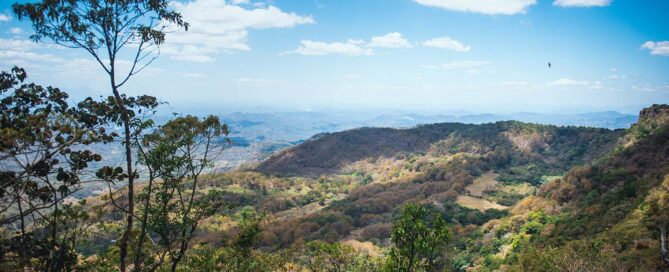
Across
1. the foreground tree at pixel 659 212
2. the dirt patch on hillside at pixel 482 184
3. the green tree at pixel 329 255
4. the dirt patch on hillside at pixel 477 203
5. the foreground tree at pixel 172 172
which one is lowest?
the dirt patch on hillside at pixel 477 203

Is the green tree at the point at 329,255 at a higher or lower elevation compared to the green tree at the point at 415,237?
lower

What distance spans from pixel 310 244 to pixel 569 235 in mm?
32263

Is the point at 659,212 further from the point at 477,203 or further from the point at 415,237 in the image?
the point at 477,203

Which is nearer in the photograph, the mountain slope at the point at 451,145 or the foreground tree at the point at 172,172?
the foreground tree at the point at 172,172

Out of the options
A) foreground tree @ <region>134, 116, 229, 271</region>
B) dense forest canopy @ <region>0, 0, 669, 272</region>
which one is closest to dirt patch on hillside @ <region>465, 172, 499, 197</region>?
dense forest canopy @ <region>0, 0, 669, 272</region>

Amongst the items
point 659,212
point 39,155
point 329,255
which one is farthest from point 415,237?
point 659,212

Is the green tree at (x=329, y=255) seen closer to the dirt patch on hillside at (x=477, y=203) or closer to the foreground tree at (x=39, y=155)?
the foreground tree at (x=39, y=155)

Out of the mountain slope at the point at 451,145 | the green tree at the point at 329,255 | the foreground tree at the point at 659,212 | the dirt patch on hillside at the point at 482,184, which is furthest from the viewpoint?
the mountain slope at the point at 451,145

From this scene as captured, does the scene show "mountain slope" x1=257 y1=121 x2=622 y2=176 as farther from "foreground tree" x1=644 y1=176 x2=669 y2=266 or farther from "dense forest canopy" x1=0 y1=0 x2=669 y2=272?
"foreground tree" x1=644 y1=176 x2=669 y2=266

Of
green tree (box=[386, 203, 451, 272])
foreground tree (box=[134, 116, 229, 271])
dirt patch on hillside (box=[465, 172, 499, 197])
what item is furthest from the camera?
dirt patch on hillside (box=[465, 172, 499, 197])

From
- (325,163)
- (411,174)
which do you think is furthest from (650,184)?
(325,163)

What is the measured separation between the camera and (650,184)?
144 feet

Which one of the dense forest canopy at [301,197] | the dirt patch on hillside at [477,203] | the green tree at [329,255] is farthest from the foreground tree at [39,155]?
the dirt patch on hillside at [477,203]

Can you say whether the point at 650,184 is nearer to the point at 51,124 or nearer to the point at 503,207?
the point at 503,207
